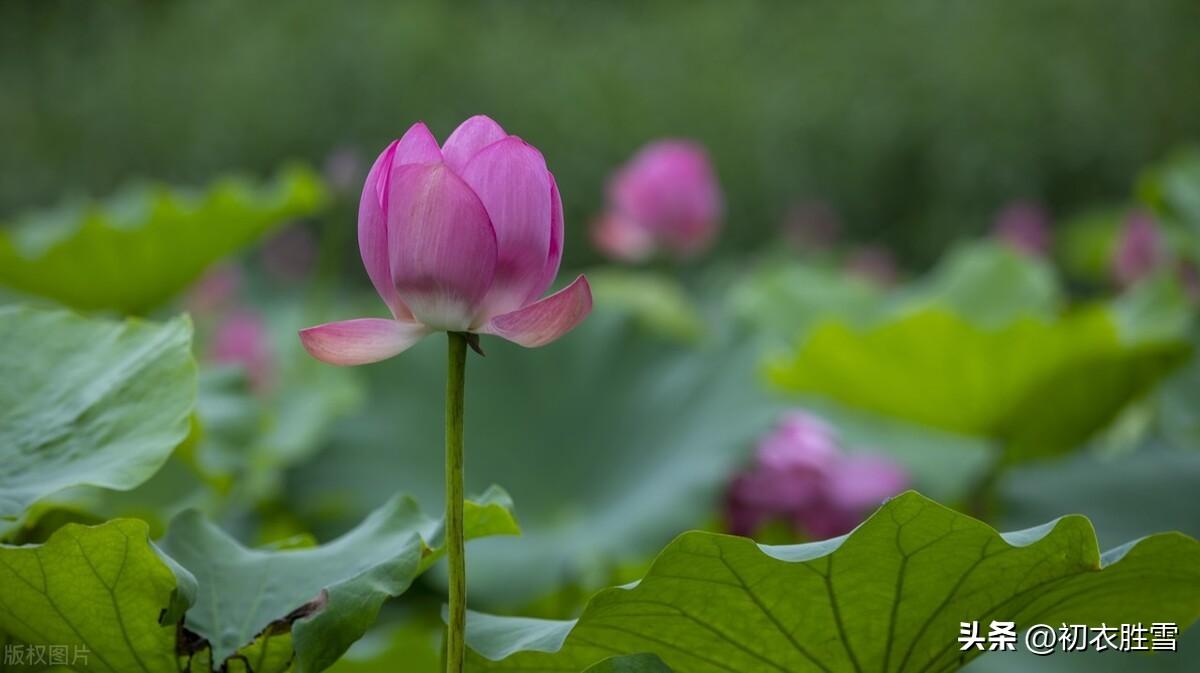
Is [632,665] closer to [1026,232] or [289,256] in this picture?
[1026,232]

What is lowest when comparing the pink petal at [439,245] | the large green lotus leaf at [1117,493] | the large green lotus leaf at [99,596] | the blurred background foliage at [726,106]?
the large green lotus leaf at [99,596]

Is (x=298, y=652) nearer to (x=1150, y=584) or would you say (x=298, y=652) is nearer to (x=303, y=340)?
(x=303, y=340)

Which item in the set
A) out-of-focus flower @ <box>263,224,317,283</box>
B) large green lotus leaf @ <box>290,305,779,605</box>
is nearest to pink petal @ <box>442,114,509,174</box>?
large green lotus leaf @ <box>290,305,779,605</box>

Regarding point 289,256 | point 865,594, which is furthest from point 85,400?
point 289,256

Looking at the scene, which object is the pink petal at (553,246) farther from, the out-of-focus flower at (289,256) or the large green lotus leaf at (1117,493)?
the out-of-focus flower at (289,256)

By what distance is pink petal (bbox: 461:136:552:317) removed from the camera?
562mm

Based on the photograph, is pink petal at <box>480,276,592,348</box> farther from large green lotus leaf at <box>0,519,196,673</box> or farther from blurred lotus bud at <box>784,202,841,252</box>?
blurred lotus bud at <box>784,202,841,252</box>

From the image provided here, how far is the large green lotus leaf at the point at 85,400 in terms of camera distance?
0.66 meters

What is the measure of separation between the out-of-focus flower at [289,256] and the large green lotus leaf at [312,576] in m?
3.46

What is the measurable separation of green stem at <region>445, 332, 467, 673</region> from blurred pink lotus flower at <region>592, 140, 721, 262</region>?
134cm

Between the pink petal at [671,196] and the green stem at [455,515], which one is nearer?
the green stem at [455,515]

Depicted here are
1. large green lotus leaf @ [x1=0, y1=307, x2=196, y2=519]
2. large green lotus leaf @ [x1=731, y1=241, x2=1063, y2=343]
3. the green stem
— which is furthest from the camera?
large green lotus leaf @ [x1=731, y1=241, x2=1063, y2=343]

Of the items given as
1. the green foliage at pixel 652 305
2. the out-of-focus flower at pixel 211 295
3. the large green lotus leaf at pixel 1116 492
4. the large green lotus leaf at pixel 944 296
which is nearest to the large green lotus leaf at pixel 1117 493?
the large green lotus leaf at pixel 1116 492

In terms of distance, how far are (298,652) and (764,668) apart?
0.20m
